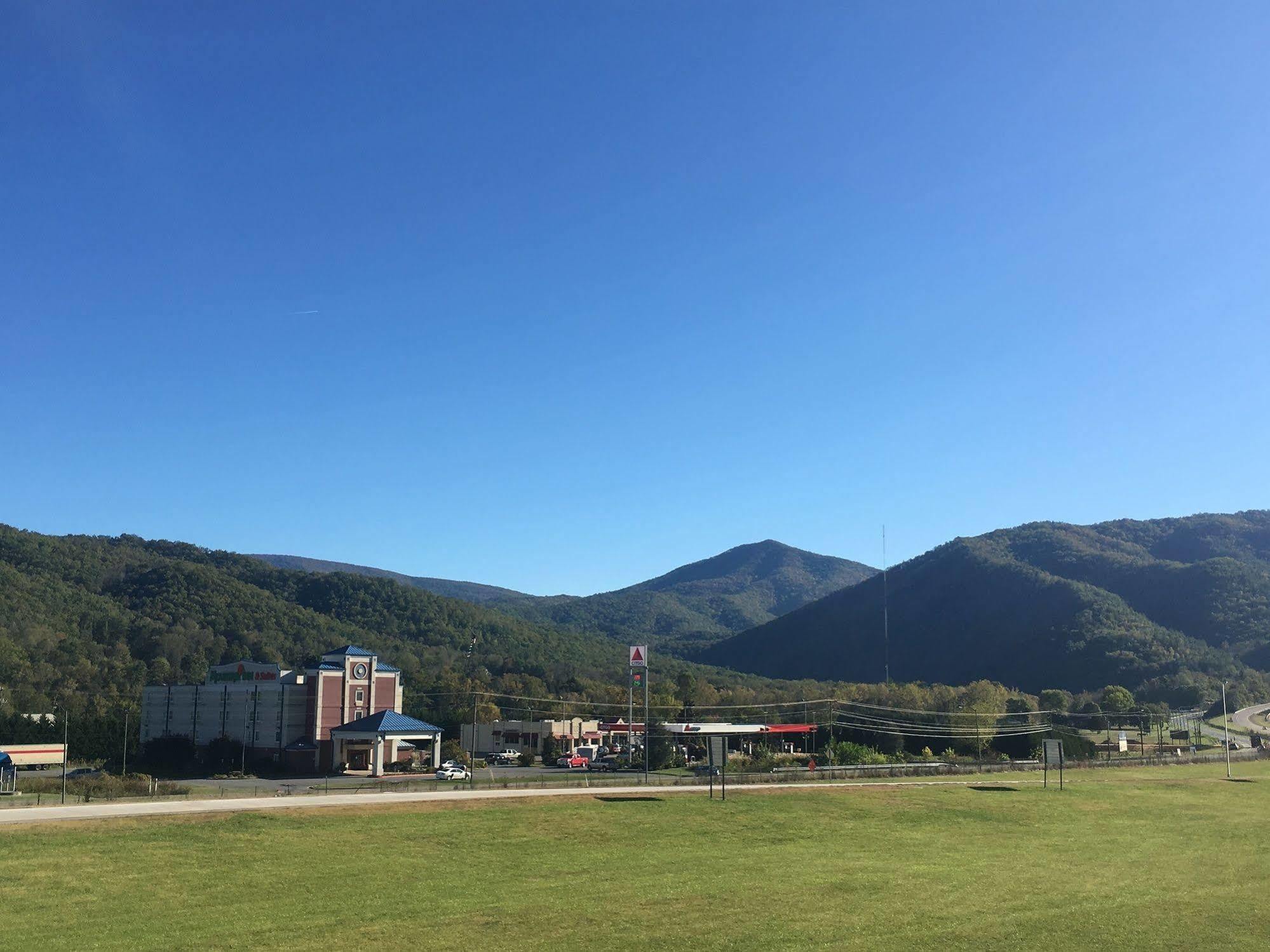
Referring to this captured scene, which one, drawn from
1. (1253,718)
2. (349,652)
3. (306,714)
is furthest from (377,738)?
(1253,718)

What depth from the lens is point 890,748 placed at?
109 metres

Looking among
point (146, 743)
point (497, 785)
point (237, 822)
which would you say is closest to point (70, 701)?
point (146, 743)

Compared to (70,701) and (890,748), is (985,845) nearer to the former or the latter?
(890,748)

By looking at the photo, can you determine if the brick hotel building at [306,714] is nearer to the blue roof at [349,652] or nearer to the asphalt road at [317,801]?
the blue roof at [349,652]

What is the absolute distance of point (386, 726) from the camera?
270 feet

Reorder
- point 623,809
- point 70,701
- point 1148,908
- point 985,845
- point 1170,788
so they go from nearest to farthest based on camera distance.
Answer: point 1148,908 < point 985,845 < point 623,809 < point 1170,788 < point 70,701

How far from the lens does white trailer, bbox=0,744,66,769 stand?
78625mm

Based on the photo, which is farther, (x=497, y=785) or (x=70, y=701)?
(x=70, y=701)

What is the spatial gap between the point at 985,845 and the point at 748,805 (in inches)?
447

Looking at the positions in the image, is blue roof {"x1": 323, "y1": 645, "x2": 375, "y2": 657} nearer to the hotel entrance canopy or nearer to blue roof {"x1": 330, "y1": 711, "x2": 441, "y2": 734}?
the hotel entrance canopy

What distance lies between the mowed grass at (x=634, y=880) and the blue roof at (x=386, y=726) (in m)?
37.3

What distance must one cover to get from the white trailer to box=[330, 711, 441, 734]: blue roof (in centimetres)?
2068

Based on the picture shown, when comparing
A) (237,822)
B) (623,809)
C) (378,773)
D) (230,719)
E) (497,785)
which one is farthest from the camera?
(230,719)

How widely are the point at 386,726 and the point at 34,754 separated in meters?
27.2
